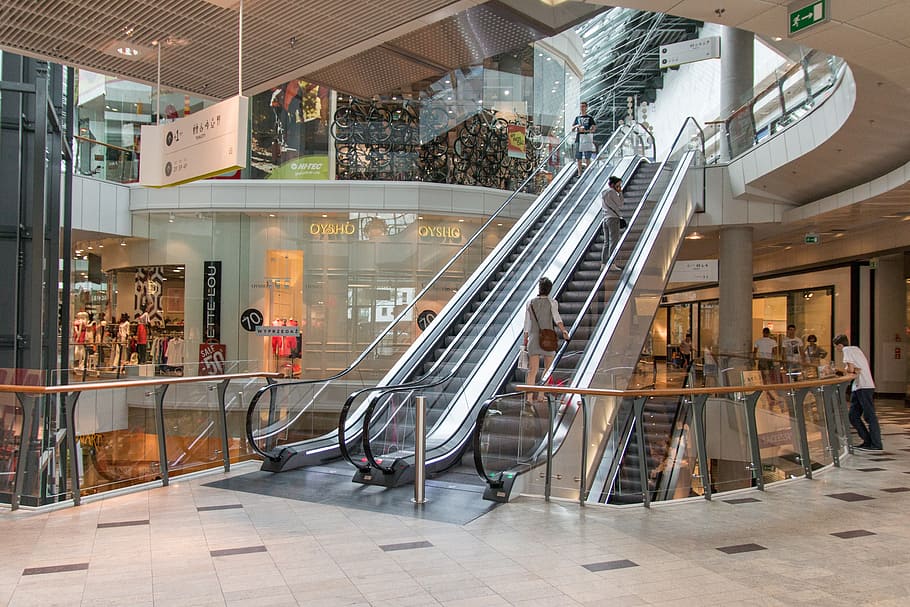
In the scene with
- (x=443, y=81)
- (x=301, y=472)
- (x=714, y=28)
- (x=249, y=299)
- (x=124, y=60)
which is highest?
(x=714, y=28)

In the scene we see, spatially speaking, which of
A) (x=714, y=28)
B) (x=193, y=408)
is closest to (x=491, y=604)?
(x=193, y=408)

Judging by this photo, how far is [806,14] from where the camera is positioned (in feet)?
16.6

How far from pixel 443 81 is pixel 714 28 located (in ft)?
43.2

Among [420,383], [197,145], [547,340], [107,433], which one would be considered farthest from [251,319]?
[197,145]

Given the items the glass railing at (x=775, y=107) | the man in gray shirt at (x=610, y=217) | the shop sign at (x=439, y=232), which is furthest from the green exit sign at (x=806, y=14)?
the shop sign at (x=439, y=232)

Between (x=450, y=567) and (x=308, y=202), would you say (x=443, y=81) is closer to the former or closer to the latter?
(x=308, y=202)

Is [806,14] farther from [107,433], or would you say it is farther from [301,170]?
[301,170]

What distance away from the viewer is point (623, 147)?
17703mm

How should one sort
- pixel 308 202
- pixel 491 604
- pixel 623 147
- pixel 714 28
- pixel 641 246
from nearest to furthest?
pixel 491 604, pixel 641 246, pixel 308 202, pixel 623 147, pixel 714 28

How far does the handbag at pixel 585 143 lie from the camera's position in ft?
58.8

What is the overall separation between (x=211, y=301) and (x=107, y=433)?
1047 cm

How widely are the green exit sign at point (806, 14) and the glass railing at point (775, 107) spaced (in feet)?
16.3

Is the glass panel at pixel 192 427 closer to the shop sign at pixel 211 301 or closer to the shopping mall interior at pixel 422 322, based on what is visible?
the shopping mall interior at pixel 422 322

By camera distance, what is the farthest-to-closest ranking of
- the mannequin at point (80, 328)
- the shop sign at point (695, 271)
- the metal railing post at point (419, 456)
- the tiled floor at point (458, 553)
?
1. the mannequin at point (80, 328)
2. the shop sign at point (695, 271)
3. the metal railing post at point (419, 456)
4. the tiled floor at point (458, 553)
